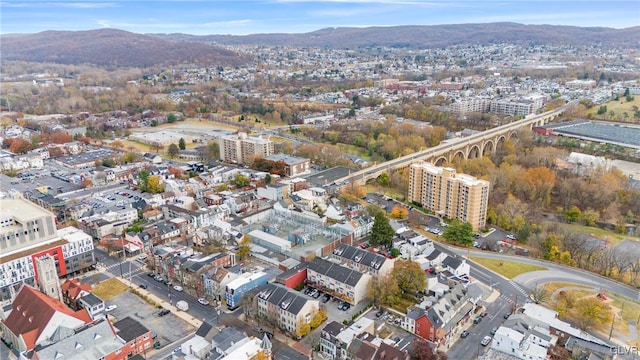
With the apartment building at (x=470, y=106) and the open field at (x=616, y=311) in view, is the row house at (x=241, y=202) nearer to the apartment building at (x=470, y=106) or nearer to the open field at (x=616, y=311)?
the open field at (x=616, y=311)

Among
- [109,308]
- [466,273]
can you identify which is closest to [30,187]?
[109,308]

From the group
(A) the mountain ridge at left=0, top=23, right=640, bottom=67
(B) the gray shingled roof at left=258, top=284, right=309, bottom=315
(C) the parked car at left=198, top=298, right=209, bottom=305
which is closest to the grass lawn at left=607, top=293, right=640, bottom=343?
(B) the gray shingled roof at left=258, top=284, right=309, bottom=315

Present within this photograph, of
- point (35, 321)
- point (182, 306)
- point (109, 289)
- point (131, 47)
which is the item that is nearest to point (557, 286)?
point (182, 306)

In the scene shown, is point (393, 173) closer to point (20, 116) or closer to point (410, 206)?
point (410, 206)

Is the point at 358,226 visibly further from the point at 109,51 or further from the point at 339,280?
the point at 109,51

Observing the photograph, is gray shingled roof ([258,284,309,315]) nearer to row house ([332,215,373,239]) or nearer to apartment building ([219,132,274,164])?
row house ([332,215,373,239])

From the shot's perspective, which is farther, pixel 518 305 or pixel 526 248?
pixel 526 248

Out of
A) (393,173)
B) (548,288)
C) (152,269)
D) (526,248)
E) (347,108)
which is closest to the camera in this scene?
(548,288)

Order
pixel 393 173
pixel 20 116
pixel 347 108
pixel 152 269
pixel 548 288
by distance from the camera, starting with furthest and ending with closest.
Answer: pixel 347 108 → pixel 20 116 → pixel 393 173 → pixel 152 269 → pixel 548 288
